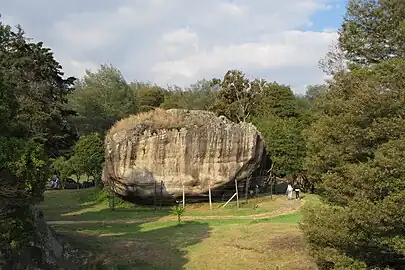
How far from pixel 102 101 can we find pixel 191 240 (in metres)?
38.7

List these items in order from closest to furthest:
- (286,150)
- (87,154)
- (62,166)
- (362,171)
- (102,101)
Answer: (362,171), (286,150), (87,154), (62,166), (102,101)

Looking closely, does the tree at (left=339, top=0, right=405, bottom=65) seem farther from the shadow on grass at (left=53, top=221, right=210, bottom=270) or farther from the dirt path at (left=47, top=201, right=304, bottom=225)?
the dirt path at (left=47, top=201, right=304, bottom=225)

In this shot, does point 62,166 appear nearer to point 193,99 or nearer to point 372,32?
point 372,32

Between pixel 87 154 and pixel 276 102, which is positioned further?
pixel 276 102

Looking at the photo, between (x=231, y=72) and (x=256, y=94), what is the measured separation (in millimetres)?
3707

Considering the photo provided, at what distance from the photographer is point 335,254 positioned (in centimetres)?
1302

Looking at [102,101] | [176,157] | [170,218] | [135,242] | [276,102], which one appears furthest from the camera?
[102,101]

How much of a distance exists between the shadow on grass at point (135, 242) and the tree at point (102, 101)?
95.6 ft

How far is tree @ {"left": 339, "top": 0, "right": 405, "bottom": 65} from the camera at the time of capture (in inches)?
580

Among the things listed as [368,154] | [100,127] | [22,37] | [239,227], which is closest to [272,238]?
[239,227]

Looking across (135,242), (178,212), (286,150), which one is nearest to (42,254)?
(135,242)

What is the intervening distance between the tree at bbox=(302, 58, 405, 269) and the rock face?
15297mm

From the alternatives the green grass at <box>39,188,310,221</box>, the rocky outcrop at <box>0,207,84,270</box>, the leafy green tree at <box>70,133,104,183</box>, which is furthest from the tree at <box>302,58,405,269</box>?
the leafy green tree at <box>70,133,104,183</box>

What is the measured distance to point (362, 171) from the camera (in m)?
12.1
